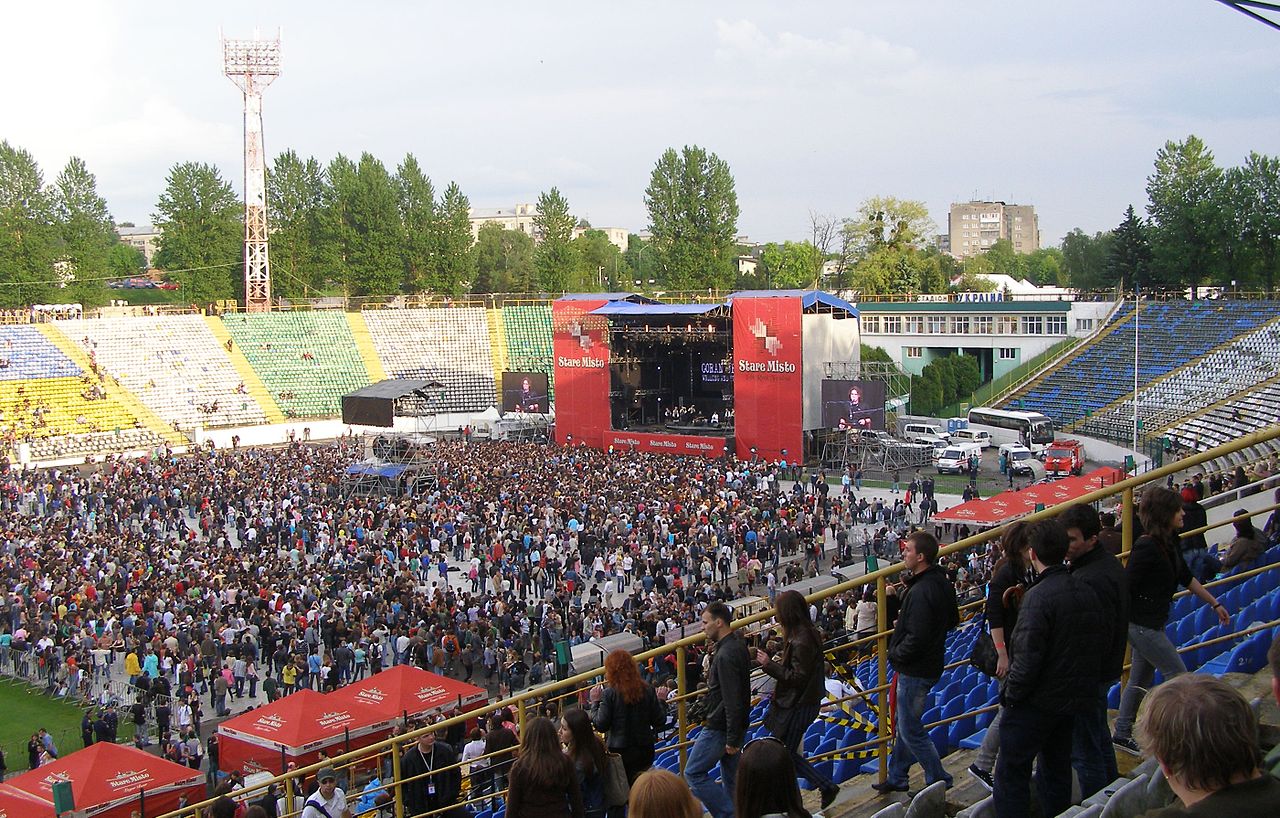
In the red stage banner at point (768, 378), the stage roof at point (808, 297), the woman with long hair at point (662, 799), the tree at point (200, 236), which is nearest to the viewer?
the woman with long hair at point (662, 799)

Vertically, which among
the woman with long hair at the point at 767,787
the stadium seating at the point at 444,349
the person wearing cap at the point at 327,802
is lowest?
the person wearing cap at the point at 327,802

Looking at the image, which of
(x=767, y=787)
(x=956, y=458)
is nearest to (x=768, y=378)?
(x=956, y=458)

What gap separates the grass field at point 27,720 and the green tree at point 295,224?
4417 centimetres

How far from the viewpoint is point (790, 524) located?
74.5ft

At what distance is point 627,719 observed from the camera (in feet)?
16.2

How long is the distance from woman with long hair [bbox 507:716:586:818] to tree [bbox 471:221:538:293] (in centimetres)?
7177

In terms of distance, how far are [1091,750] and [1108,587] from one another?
71cm

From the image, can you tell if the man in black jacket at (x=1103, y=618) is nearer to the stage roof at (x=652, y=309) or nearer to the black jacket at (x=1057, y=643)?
the black jacket at (x=1057, y=643)

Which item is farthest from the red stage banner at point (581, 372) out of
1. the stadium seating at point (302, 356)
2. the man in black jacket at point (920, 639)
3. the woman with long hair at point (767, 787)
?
the woman with long hair at point (767, 787)

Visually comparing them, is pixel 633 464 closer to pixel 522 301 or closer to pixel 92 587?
pixel 92 587

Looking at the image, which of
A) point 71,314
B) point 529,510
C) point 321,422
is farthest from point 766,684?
point 71,314

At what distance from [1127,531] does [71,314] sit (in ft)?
168

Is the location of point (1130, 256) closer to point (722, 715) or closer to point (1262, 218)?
point (1262, 218)

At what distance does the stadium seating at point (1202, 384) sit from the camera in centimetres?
3272
